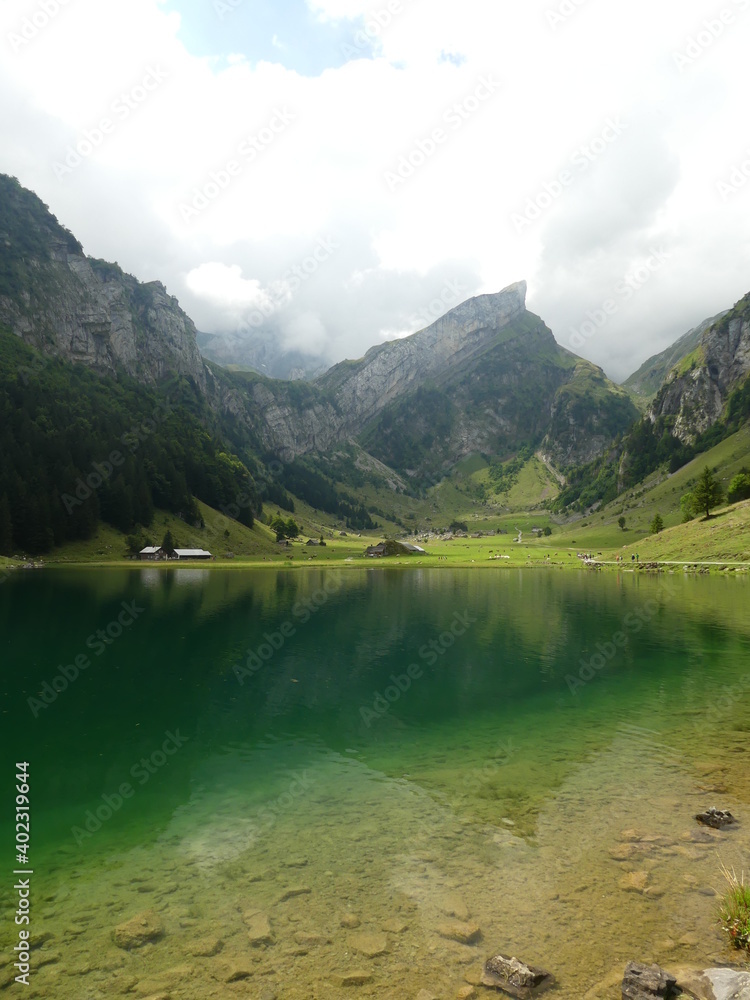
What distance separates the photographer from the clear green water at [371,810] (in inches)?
458

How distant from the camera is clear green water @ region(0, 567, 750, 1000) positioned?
11.6 m

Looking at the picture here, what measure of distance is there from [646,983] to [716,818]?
30.7 ft

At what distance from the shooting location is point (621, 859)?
1523cm

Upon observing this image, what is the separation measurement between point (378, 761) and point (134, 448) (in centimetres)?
19535

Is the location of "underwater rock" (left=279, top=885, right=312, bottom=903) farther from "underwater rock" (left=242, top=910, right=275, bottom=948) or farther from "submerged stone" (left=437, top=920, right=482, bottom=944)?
"submerged stone" (left=437, top=920, right=482, bottom=944)

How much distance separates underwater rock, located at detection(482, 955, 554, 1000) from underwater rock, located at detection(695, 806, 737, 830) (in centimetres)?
969

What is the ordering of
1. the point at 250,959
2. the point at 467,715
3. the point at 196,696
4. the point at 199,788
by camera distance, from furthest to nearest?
the point at 196,696 < the point at 467,715 < the point at 199,788 < the point at 250,959

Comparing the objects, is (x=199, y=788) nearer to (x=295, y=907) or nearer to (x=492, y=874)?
(x=295, y=907)

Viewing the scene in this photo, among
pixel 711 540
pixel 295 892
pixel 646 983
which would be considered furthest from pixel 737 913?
pixel 711 540

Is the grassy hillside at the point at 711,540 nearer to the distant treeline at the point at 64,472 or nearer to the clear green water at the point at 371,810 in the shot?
the clear green water at the point at 371,810

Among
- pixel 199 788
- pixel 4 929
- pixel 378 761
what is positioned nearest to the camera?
pixel 4 929

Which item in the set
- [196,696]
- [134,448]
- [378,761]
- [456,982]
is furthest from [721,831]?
[134,448]

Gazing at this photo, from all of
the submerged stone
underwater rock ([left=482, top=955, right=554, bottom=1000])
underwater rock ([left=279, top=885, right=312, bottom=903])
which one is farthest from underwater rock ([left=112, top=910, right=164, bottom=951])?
underwater rock ([left=482, top=955, right=554, bottom=1000])

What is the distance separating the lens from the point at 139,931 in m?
12.5
